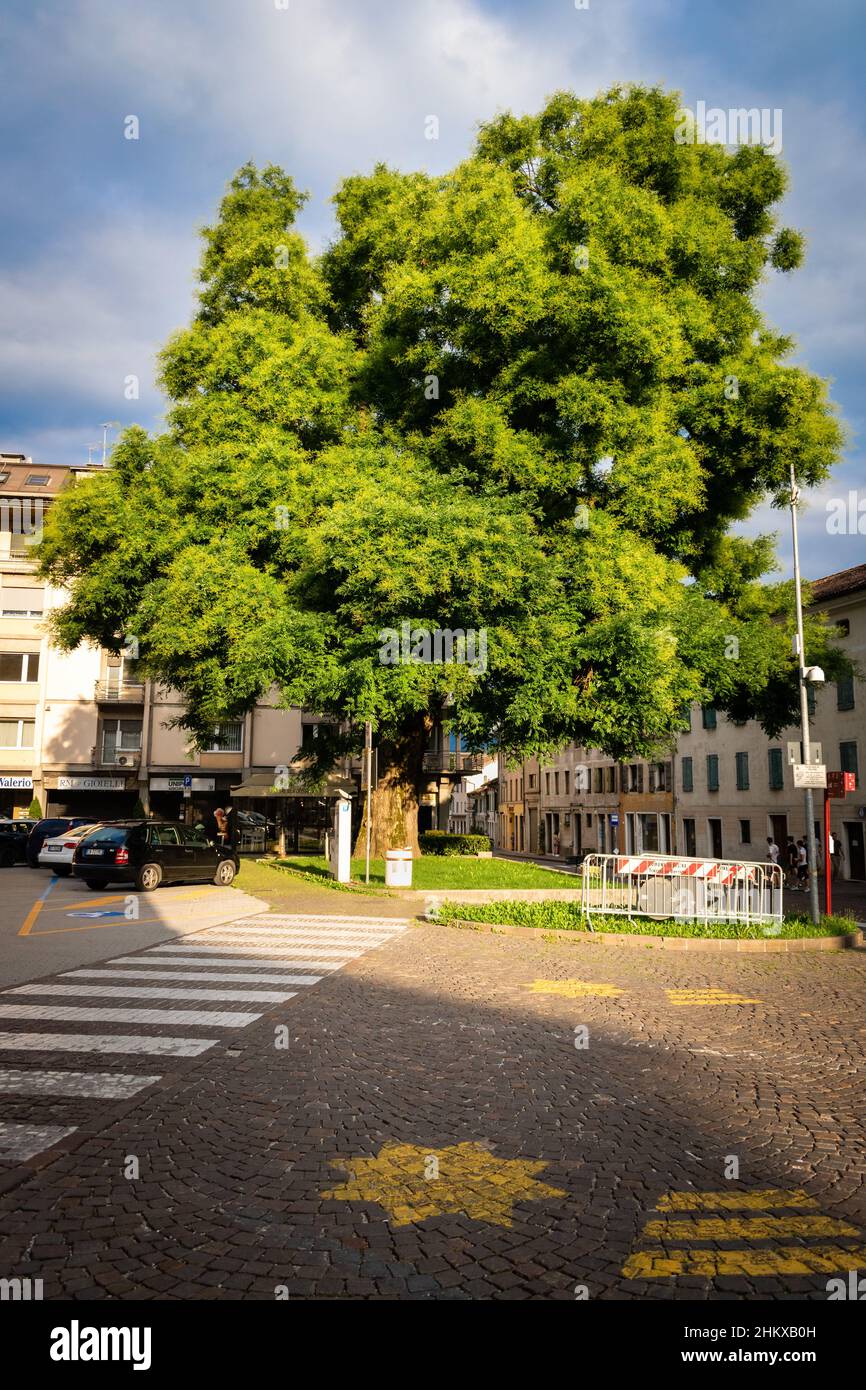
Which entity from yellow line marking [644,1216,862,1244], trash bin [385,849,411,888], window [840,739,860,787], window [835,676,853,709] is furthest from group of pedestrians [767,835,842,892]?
yellow line marking [644,1216,862,1244]

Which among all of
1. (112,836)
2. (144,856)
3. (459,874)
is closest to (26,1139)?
(112,836)

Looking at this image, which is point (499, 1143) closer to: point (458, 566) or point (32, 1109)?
point (32, 1109)

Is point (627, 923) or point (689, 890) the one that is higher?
point (689, 890)

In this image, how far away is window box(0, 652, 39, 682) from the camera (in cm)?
5078

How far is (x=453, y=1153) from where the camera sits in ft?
17.1

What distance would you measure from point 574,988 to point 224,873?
14.9 m

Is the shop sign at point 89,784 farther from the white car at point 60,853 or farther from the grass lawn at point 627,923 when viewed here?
the grass lawn at point 627,923

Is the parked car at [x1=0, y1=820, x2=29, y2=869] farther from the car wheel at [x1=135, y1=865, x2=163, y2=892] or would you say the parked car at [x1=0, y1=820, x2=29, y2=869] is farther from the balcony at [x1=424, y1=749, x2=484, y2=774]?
the balcony at [x1=424, y1=749, x2=484, y2=774]

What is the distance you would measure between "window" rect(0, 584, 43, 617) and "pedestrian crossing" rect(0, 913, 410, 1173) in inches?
1631

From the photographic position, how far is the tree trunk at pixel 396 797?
91.7ft

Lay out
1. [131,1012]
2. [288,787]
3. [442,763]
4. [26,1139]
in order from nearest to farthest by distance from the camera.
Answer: [26,1139], [131,1012], [288,787], [442,763]

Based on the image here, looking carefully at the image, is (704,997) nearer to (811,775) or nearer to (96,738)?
(811,775)

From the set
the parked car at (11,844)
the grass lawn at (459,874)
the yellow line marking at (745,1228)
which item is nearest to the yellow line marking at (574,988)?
the yellow line marking at (745,1228)
